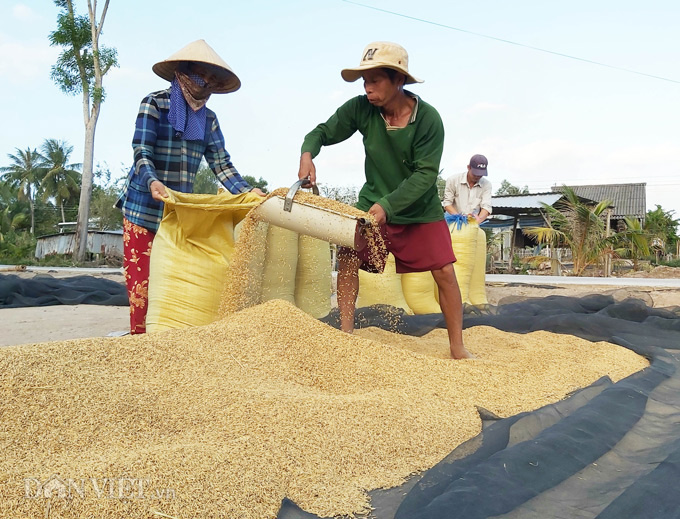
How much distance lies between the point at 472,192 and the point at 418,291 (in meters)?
1.13

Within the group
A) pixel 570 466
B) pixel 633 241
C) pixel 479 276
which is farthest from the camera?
pixel 633 241

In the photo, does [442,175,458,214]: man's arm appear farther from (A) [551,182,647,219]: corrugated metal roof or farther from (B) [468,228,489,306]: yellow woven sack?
(A) [551,182,647,219]: corrugated metal roof

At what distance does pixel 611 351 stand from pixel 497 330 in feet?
2.77

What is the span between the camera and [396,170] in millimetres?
3123

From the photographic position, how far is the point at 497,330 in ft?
12.4

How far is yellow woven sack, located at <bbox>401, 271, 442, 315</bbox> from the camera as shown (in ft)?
16.3

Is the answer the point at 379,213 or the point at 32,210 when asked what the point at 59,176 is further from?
the point at 379,213

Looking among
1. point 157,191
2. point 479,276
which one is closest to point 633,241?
point 479,276

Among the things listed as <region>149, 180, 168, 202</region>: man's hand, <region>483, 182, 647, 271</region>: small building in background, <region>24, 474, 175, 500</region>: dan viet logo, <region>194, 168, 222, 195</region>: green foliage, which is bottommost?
<region>24, 474, 175, 500</region>: dan viet logo

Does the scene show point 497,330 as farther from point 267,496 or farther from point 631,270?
point 631,270

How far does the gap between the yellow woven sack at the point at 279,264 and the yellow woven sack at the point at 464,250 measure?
5.91 ft

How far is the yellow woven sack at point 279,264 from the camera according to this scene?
3537 millimetres

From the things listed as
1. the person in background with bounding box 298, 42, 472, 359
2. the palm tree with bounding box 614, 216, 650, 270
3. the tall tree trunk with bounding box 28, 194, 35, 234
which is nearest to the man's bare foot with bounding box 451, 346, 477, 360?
the person in background with bounding box 298, 42, 472, 359

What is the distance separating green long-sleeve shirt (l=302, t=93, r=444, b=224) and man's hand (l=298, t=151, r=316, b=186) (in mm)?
49
